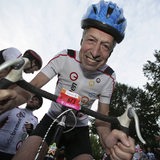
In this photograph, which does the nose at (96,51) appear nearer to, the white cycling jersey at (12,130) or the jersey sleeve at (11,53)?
the jersey sleeve at (11,53)

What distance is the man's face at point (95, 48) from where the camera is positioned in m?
3.36

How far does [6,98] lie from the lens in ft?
6.27

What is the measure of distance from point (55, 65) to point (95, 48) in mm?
588

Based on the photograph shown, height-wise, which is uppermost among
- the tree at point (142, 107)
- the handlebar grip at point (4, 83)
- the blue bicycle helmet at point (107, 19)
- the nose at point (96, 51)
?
the tree at point (142, 107)

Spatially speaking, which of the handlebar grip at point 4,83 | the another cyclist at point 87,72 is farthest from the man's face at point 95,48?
the handlebar grip at point 4,83

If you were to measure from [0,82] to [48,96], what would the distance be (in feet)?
1.37

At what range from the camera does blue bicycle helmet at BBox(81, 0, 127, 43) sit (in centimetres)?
342

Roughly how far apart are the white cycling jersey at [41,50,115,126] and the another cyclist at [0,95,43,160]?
263 centimetres

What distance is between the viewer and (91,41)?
3467mm

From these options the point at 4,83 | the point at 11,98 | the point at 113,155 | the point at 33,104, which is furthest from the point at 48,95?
the point at 33,104

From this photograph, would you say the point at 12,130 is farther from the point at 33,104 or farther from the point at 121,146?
the point at 121,146

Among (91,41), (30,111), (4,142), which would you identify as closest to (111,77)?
(91,41)

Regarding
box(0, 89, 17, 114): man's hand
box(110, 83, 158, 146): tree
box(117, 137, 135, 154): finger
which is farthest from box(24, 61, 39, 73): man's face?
box(110, 83, 158, 146): tree

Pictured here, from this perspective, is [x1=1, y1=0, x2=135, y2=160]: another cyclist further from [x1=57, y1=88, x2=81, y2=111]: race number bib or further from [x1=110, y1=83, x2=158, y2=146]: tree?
[x1=110, y1=83, x2=158, y2=146]: tree
